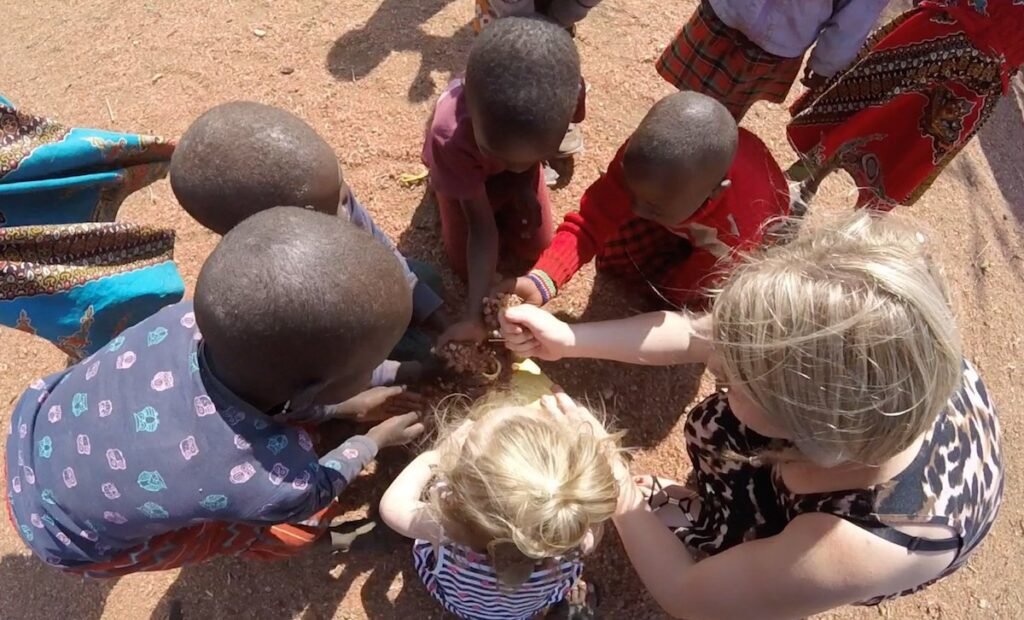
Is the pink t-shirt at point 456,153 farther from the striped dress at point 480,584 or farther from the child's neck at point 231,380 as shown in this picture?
the striped dress at point 480,584

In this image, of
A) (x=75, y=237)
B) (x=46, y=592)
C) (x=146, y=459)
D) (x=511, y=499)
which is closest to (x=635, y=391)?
(x=511, y=499)

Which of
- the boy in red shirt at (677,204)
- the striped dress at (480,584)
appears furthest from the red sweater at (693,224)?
the striped dress at (480,584)

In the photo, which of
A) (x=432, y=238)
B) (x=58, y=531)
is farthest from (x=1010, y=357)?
(x=58, y=531)

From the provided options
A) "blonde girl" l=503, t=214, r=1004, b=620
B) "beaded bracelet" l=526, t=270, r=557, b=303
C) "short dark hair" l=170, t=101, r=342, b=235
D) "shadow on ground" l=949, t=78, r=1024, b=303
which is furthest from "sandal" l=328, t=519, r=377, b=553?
"shadow on ground" l=949, t=78, r=1024, b=303

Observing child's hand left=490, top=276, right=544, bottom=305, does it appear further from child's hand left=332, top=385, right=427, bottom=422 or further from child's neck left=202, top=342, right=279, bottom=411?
child's neck left=202, top=342, right=279, bottom=411

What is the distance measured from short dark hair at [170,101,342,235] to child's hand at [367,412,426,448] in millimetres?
799

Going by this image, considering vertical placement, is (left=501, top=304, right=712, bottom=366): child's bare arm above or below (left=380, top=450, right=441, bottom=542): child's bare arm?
above

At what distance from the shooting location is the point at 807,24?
2.33 m

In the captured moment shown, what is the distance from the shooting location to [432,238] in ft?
9.65

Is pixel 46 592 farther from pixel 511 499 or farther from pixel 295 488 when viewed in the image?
pixel 511 499

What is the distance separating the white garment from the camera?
2.28 m

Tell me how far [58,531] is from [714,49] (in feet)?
8.50

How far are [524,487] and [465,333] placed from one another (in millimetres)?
979

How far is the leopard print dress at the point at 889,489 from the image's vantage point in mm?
1446
